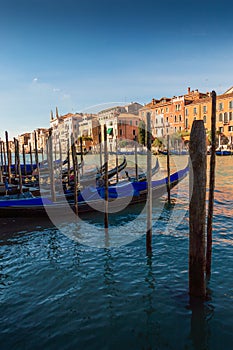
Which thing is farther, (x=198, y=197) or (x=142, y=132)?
(x=142, y=132)

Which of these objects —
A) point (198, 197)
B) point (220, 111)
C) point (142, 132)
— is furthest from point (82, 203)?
point (142, 132)

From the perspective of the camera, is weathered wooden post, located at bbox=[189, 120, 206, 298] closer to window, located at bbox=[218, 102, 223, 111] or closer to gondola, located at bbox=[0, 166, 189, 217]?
gondola, located at bbox=[0, 166, 189, 217]

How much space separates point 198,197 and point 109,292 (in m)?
2.31

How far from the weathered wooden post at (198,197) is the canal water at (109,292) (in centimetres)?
79

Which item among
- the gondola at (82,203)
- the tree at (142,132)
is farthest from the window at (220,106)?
the gondola at (82,203)

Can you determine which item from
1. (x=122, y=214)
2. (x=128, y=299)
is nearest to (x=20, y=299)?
(x=128, y=299)

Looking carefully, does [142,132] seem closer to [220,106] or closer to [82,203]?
[220,106]

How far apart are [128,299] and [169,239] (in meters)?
2.76

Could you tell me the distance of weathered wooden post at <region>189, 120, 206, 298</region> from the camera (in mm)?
3451

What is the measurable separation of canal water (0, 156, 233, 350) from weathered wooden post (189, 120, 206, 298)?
79cm

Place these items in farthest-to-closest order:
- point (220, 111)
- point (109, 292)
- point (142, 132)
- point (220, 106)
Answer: point (142, 132) < point (220, 111) < point (220, 106) < point (109, 292)

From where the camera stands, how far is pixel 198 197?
3473 millimetres

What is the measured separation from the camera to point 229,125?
34.7 metres

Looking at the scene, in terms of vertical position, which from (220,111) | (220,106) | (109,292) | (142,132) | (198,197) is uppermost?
(220,106)
